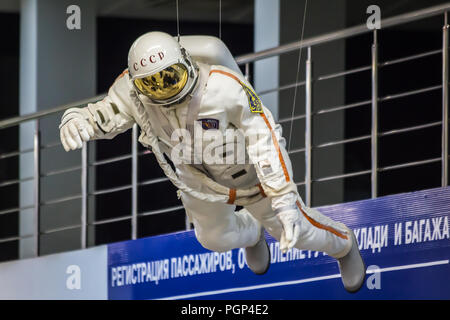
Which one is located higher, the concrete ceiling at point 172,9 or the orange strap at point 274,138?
the concrete ceiling at point 172,9

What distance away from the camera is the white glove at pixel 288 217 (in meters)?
3.08

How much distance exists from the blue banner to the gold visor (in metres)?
1.04

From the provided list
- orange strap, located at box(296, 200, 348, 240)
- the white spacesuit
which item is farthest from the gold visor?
orange strap, located at box(296, 200, 348, 240)

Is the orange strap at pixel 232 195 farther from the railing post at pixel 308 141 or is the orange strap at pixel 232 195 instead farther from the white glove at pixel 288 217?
the railing post at pixel 308 141

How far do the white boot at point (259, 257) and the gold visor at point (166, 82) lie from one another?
0.97m

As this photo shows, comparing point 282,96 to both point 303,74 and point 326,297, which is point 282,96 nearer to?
point 303,74

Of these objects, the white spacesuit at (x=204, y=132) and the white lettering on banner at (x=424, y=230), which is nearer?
the white spacesuit at (x=204, y=132)

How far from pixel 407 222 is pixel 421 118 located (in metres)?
3.40
